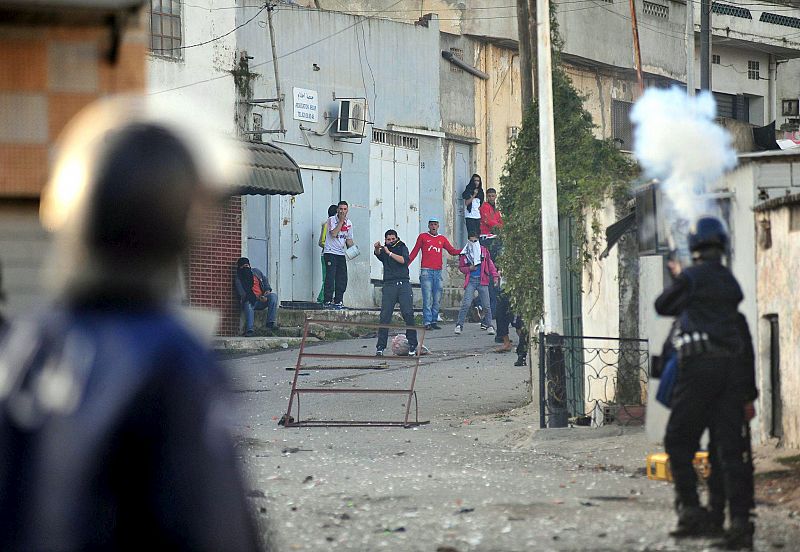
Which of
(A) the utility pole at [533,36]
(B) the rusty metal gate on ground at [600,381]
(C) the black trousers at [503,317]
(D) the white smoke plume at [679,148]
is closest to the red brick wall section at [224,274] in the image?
(C) the black trousers at [503,317]

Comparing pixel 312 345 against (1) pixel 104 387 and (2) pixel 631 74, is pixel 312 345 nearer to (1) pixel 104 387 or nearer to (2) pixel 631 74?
(2) pixel 631 74

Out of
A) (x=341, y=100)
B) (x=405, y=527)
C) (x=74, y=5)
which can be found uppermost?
(x=341, y=100)

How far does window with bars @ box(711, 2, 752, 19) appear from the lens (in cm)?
3656

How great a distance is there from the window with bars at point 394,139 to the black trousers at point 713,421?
20.7 metres

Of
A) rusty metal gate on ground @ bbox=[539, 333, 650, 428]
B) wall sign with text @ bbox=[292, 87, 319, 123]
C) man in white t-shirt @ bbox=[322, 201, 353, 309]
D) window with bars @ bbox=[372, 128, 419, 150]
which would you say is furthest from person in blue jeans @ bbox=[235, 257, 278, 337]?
rusty metal gate on ground @ bbox=[539, 333, 650, 428]

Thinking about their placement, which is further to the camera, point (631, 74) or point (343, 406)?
point (631, 74)

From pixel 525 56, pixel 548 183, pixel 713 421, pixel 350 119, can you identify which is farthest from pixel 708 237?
pixel 350 119

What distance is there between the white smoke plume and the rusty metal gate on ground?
11.9 feet

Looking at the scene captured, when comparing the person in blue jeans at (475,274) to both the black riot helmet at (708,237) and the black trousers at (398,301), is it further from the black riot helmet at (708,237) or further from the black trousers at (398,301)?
the black riot helmet at (708,237)

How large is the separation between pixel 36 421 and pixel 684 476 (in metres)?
6.56

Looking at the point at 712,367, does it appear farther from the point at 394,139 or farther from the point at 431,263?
the point at 394,139

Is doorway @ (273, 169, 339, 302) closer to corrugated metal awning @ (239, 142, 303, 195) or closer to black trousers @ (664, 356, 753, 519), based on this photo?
corrugated metal awning @ (239, 142, 303, 195)

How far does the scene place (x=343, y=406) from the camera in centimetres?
1616

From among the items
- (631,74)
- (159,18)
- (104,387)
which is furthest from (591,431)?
(631,74)
